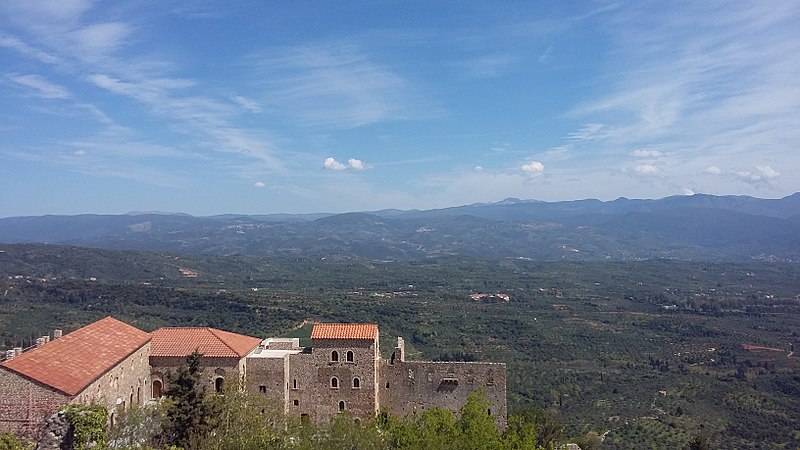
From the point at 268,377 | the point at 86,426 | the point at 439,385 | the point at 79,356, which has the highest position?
the point at 79,356

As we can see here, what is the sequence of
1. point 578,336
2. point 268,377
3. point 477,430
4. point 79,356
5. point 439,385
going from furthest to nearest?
point 578,336
point 439,385
point 268,377
point 79,356
point 477,430

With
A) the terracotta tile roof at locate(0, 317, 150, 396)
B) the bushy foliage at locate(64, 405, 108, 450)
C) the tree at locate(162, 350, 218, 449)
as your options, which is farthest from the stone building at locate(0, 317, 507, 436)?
the bushy foliage at locate(64, 405, 108, 450)

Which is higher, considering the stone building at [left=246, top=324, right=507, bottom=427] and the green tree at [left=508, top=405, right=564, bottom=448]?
the stone building at [left=246, top=324, right=507, bottom=427]

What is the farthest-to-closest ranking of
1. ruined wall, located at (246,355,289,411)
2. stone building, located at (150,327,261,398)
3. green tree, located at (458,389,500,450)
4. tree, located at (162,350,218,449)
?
ruined wall, located at (246,355,289,411) < stone building, located at (150,327,261,398) < tree, located at (162,350,218,449) < green tree, located at (458,389,500,450)

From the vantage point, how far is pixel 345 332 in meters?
32.8

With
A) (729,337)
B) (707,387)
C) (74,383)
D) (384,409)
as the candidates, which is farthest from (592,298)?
(74,383)

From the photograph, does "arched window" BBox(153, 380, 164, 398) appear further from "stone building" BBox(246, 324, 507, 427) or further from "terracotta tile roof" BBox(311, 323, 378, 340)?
"terracotta tile roof" BBox(311, 323, 378, 340)

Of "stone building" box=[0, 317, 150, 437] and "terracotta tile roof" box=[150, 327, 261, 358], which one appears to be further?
"terracotta tile roof" box=[150, 327, 261, 358]

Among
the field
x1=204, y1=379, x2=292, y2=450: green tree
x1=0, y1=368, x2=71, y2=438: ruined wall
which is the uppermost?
x1=0, y1=368, x2=71, y2=438: ruined wall

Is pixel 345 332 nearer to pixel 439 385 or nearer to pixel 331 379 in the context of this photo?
pixel 331 379

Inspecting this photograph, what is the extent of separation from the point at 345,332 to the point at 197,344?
321 inches

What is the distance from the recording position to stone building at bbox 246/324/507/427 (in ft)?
105

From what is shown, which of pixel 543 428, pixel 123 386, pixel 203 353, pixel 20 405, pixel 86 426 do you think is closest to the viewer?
pixel 86 426

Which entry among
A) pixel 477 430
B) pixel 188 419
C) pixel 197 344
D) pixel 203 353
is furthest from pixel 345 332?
pixel 477 430
